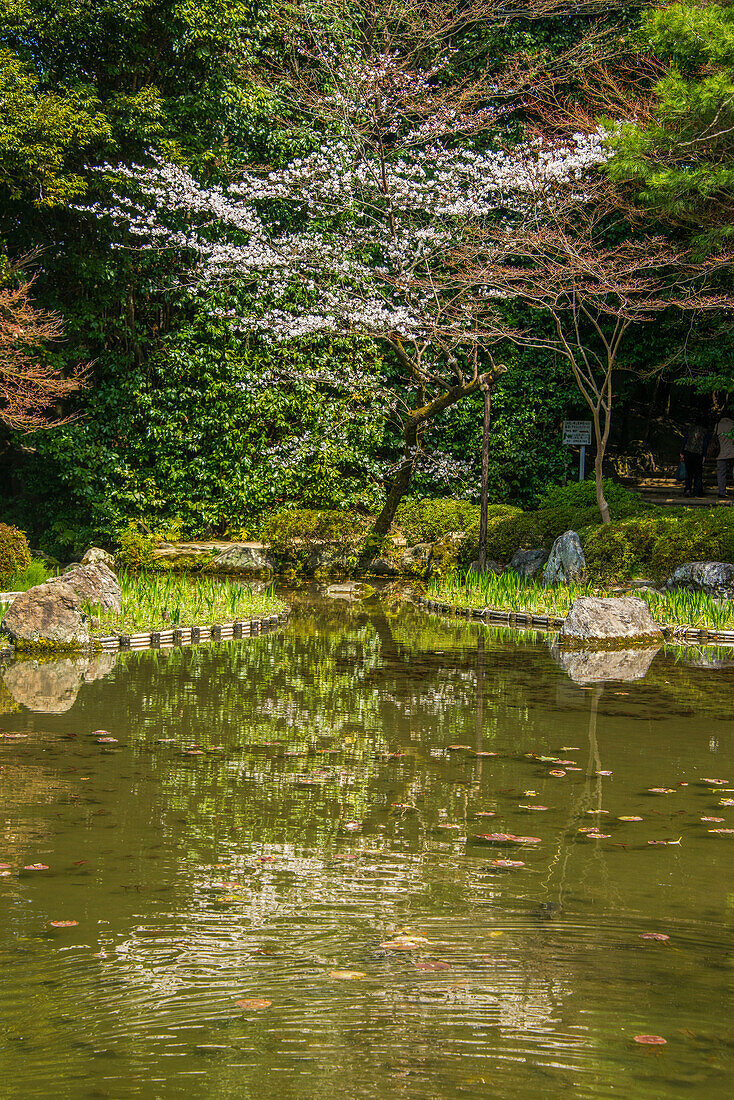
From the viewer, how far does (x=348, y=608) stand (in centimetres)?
1355

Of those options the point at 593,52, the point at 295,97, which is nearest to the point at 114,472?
the point at 295,97

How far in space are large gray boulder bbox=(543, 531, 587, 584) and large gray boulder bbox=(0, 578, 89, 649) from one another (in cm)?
681

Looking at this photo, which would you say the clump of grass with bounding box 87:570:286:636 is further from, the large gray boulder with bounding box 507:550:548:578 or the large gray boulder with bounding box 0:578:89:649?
the large gray boulder with bounding box 507:550:548:578

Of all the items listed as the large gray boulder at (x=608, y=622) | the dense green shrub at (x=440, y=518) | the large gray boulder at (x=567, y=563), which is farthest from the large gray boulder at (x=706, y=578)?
the dense green shrub at (x=440, y=518)

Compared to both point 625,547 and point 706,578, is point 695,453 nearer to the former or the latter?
point 625,547

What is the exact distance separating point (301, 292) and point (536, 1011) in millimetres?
16509

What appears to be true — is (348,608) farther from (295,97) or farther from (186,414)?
(295,97)

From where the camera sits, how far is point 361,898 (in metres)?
3.85

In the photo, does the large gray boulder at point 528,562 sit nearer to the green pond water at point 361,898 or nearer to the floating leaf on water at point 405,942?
the green pond water at point 361,898

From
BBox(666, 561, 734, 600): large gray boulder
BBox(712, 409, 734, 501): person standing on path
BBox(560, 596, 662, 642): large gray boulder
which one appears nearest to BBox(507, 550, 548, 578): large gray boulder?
BBox(666, 561, 734, 600): large gray boulder

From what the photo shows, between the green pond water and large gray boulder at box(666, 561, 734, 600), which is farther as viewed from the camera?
large gray boulder at box(666, 561, 734, 600)

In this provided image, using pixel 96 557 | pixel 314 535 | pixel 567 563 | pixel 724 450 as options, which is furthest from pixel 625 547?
pixel 96 557

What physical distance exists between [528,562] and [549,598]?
7.52ft

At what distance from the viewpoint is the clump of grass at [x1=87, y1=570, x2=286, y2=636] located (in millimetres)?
10453
